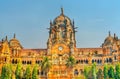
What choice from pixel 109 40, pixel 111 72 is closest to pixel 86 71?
pixel 111 72

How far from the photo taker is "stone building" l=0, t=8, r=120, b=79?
86125mm

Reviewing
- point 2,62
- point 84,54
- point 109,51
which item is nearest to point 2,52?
point 2,62

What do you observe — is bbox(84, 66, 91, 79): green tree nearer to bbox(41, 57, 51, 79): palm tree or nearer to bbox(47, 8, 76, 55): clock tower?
bbox(47, 8, 76, 55): clock tower

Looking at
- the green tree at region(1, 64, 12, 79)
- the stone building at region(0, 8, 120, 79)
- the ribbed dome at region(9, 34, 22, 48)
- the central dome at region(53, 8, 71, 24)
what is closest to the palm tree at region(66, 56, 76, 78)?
the stone building at region(0, 8, 120, 79)

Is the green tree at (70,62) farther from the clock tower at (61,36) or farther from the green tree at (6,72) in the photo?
the green tree at (6,72)

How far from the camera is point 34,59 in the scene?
89.6 m

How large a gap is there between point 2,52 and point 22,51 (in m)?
8.65

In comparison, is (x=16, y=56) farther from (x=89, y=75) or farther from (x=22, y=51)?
(x=89, y=75)

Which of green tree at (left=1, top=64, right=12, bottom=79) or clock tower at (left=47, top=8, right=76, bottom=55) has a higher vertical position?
clock tower at (left=47, top=8, right=76, bottom=55)

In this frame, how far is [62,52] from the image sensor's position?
3524 inches

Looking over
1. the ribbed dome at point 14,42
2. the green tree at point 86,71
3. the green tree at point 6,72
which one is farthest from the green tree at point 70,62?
the ribbed dome at point 14,42

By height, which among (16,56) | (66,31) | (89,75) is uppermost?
(66,31)

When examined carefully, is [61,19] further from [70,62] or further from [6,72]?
[6,72]

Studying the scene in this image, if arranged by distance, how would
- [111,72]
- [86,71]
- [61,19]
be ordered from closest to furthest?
[111,72] → [86,71] → [61,19]
